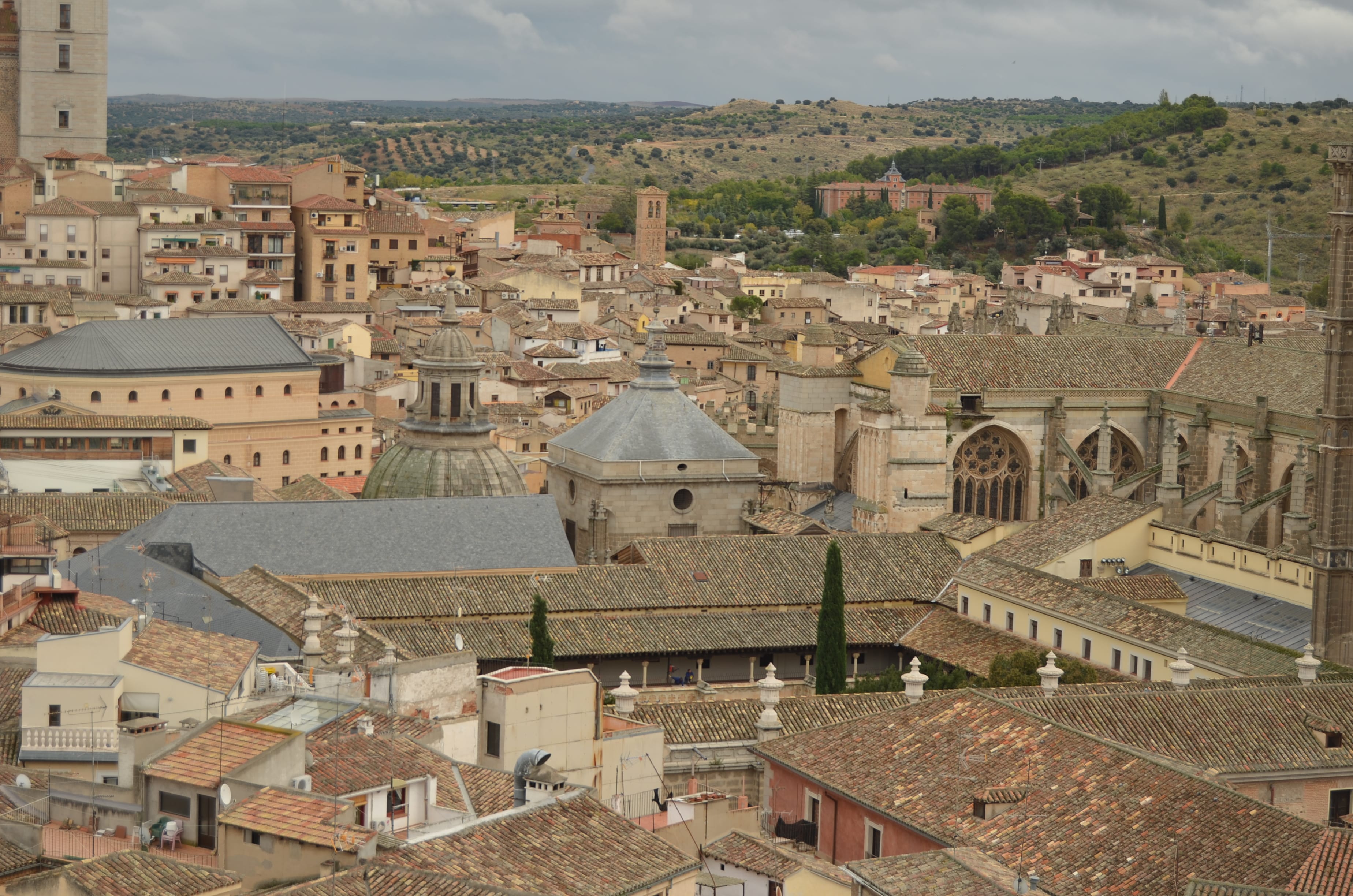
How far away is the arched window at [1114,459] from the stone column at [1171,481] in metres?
1.27

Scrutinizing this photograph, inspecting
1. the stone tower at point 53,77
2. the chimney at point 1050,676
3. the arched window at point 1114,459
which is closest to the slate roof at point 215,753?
the chimney at point 1050,676

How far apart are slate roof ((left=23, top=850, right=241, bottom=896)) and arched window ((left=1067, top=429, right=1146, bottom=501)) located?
34524mm

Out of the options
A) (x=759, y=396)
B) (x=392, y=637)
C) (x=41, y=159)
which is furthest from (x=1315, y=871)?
(x=41, y=159)

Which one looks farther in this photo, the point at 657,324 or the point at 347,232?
the point at 347,232

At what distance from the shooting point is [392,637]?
119ft

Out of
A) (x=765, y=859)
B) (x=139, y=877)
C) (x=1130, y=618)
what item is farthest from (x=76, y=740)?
(x=1130, y=618)

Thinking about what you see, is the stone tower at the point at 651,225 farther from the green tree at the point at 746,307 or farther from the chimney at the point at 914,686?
the chimney at the point at 914,686

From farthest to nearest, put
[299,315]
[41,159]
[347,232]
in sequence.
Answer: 1. [41,159]
2. [347,232]
3. [299,315]

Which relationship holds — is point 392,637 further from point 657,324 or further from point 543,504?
point 657,324

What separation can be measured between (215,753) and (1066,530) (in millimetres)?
25250

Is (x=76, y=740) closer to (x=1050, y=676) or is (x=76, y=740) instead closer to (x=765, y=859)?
(x=765, y=859)

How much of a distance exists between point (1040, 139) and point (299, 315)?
383 ft

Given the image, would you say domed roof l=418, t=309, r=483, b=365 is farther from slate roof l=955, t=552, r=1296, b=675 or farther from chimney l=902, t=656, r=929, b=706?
chimney l=902, t=656, r=929, b=706

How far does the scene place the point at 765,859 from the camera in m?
23.1
